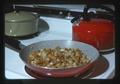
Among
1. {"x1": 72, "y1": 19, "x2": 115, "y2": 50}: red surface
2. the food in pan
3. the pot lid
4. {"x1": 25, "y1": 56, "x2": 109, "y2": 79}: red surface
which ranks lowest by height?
{"x1": 25, "y1": 56, "x2": 109, "y2": 79}: red surface

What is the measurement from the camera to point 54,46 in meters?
0.87

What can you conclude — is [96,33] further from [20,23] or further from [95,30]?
[20,23]

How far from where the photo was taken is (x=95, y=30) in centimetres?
86

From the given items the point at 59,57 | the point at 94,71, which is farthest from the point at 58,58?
the point at 94,71

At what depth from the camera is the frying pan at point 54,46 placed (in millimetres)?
821

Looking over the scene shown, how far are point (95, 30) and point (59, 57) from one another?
0.43ft

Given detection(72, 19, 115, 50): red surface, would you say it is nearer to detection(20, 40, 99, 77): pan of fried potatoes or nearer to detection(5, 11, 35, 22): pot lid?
detection(20, 40, 99, 77): pan of fried potatoes

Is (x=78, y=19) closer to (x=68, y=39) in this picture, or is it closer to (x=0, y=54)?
(x=68, y=39)

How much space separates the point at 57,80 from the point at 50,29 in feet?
0.54

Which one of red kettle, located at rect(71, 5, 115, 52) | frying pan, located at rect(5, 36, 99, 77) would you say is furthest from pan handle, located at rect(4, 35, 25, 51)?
red kettle, located at rect(71, 5, 115, 52)

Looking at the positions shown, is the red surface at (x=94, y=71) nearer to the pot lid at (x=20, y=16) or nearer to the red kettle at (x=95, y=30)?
the red kettle at (x=95, y=30)

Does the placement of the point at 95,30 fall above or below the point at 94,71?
above

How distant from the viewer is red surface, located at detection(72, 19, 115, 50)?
85 centimetres

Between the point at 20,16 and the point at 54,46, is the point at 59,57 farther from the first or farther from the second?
A: the point at 20,16
